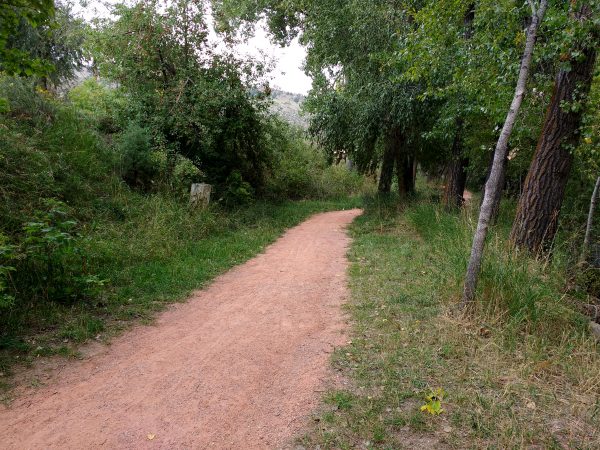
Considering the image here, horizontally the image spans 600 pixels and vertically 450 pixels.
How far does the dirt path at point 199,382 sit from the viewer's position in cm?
318

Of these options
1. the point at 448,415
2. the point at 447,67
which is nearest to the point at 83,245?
the point at 448,415

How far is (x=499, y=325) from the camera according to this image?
4527mm

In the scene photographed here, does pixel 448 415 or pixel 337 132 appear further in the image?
pixel 337 132

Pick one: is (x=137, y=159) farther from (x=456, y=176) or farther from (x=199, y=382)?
(x=456, y=176)

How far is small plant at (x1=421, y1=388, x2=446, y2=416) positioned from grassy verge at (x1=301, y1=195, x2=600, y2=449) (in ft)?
0.13

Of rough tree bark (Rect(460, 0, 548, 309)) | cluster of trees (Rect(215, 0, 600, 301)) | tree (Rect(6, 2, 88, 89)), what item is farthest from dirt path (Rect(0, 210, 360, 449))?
tree (Rect(6, 2, 88, 89))

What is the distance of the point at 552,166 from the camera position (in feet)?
20.1

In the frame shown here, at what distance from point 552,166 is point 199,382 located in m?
5.71

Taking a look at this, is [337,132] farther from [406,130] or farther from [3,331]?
[3,331]

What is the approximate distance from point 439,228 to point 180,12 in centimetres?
912

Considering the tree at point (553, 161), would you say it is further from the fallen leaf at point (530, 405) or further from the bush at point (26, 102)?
the bush at point (26, 102)

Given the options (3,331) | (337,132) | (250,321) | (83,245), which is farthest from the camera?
(337,132)

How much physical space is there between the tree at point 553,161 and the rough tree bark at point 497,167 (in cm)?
173

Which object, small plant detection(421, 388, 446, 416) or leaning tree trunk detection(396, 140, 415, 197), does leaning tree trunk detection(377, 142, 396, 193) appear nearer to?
leaning tree trunk detection(396, 140, 415, 197)
